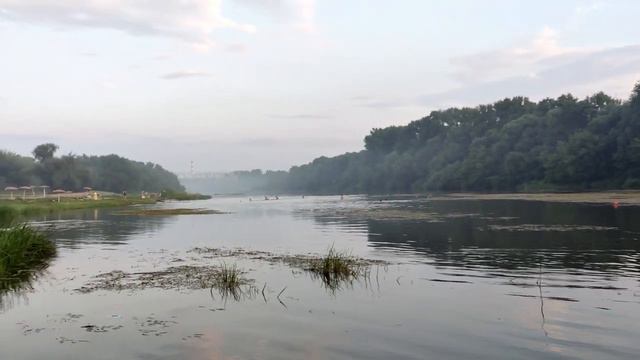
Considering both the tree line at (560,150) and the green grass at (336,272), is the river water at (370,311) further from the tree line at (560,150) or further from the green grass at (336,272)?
the tree line at (560,150)

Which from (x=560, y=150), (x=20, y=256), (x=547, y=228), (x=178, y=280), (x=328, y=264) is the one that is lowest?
(x=178, y=280)

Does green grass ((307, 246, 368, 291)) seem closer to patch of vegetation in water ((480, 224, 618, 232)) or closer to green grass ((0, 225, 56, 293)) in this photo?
green grass ((0, 225, 56, 293))

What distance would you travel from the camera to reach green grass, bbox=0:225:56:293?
22.7 meters

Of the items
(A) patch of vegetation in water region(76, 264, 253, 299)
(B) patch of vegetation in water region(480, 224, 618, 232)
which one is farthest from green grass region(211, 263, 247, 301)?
(B) patch of vegetation in water region(480, 224, 618, 232)

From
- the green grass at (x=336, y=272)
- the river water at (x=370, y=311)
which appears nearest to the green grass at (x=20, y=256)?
the river water at (x=370, y=311)

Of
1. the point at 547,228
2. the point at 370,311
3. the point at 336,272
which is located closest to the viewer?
the point at 370,311

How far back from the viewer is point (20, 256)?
26219 millimetres

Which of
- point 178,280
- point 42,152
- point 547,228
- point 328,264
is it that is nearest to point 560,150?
point 547,228

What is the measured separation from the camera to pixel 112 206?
367ft

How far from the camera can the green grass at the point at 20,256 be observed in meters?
22.7

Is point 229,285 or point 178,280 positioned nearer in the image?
point 229,285

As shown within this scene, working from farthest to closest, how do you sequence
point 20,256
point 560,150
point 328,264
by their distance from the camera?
point 560,150
point 20,256
point 328,264

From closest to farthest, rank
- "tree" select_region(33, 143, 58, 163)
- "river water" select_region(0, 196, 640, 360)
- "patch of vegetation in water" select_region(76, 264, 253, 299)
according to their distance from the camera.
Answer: "river water" select_region(0, 196, 640, 360) → "patch of vegetation in water" select_region(76, 264, 253, 299) → "tree" select_region(33, 143, 58, 163)

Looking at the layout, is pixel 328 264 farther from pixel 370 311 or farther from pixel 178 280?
pixel 370 311
